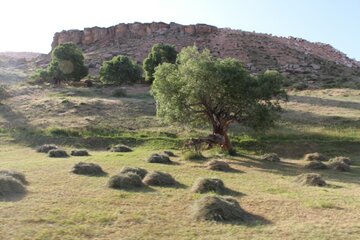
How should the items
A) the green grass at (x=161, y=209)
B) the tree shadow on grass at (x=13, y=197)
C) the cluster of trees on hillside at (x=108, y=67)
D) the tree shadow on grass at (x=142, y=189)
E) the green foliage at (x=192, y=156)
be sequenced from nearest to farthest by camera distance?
the green grass at (x=161, y=209) → the tree shadow on grass at (x=13, y=197) → the tree shadow on grass at (x=142, y=189) → the green foliage at (x=192, y=156) → the cluster of trees on hillside at (x=108, y=67)

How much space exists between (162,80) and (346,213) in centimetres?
2355

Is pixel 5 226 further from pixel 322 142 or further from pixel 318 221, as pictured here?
pixel 322 142

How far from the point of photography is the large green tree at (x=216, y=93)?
118ft

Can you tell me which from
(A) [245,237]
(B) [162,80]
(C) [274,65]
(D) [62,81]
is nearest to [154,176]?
(A) [245,237]

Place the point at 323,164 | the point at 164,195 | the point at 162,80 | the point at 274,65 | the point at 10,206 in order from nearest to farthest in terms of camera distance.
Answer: the point at 10,206
the point at 164,195
the point at 323,164
the point at 162,80
the point at 274,65

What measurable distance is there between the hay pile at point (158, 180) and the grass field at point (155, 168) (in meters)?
0.81

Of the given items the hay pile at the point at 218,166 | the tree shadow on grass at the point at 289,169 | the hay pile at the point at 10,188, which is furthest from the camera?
the hay pile at the point at 218,166

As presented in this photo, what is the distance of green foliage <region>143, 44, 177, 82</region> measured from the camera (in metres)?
74.1

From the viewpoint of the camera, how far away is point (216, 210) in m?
15.2

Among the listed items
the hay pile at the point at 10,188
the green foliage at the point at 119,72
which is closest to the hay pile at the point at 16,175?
the hay pile at the point at 10,188

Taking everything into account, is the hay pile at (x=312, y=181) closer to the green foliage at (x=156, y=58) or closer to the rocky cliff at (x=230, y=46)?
the green foliage at (x=156, y=58)

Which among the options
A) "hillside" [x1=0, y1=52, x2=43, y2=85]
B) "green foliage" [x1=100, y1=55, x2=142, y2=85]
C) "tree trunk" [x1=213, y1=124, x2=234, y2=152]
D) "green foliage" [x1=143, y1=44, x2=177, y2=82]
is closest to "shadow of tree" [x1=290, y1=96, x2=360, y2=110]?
"tree trunk" [x1=213, y1=124, x2=234, y2=152]

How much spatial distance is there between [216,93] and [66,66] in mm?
46952

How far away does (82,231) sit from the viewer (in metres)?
13.2
